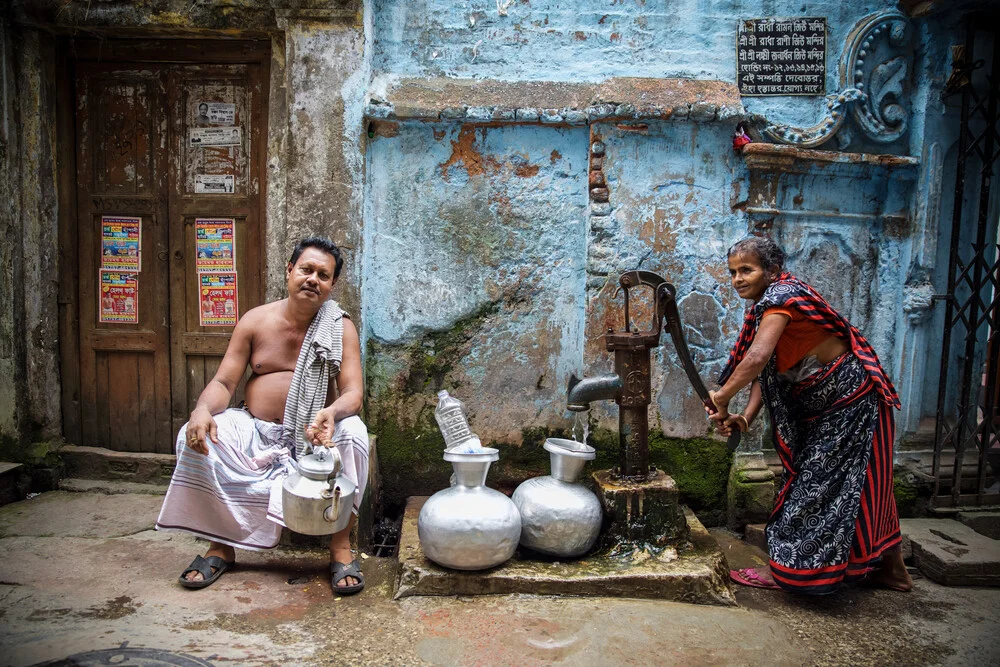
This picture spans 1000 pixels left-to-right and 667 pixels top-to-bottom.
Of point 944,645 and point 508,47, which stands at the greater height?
point 508,47

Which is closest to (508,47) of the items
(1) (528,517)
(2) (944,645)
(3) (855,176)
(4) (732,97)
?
(4) (732,97)

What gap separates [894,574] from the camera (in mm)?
3381

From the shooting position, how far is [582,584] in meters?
3.15

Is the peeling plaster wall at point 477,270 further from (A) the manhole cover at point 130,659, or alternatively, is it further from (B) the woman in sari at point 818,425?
(A) the manhole cover at point 130,659

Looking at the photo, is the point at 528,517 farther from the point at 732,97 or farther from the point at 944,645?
the point at 732,97

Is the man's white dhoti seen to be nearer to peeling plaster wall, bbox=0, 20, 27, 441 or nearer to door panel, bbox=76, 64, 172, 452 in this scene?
door panel, bbox=76, 64, 172, 452

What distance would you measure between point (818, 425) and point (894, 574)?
86 cm

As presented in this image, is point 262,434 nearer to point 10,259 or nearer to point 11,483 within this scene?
point 11,483

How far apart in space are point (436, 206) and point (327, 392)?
1334 mm

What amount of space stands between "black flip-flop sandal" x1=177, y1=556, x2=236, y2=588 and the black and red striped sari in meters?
2.54

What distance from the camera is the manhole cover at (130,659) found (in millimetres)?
2441

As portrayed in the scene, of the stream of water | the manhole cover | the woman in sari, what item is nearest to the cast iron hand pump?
the woman in sari

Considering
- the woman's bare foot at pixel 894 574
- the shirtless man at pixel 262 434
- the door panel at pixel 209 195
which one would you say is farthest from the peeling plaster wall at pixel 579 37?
A: the woman's bare foot at pixel 894 574

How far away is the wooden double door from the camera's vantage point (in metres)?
4.28
